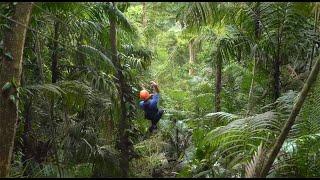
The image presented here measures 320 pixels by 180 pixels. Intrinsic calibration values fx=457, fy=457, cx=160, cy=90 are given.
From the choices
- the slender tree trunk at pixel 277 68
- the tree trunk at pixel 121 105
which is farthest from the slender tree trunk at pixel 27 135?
the slender tree trunk at pixel 277 68

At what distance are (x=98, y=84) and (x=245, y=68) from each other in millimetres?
4171

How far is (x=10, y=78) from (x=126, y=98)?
→ 3.08 metres

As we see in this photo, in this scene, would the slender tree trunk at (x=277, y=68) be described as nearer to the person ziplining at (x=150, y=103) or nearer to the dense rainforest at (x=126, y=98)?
the dense rainforest at (x=126, y=98)

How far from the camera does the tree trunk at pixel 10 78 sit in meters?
5.05

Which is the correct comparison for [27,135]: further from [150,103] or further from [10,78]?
[150,103]

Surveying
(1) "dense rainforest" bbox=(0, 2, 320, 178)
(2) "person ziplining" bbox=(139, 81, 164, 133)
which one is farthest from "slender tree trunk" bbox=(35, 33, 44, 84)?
(2) "person ziplining" bbox=(139, 81, 164, 133)

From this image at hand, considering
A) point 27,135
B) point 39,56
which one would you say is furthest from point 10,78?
point 27,135

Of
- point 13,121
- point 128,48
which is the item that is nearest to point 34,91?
point 13,121

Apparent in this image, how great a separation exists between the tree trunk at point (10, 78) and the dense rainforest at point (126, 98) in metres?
0.01

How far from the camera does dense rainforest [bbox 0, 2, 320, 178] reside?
5070 millimetres

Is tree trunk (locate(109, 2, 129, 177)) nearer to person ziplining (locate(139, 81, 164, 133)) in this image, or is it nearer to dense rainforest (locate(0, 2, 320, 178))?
dense rainforest (locate(0, 2, 320, 178))

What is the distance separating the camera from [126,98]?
26.2 feet

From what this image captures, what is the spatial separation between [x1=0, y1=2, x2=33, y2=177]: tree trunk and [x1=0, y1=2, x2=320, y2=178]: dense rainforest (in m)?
0.01

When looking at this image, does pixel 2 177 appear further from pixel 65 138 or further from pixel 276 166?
pixel 276 166
